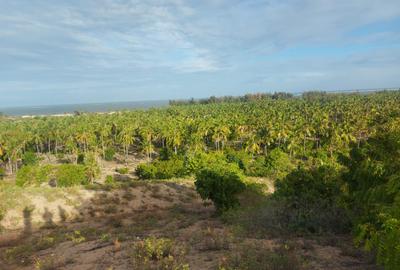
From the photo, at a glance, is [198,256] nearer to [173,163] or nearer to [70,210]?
[70,210]

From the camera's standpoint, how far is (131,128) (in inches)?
3516

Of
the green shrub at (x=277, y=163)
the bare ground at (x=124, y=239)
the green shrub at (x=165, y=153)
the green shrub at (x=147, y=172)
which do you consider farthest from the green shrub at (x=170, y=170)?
the bare ground at (x=124, y=239)

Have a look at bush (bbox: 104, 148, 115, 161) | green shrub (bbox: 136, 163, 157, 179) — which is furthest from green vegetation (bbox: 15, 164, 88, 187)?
bush (bbox: 104, 148, 115, 161)

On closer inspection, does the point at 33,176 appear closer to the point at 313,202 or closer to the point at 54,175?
the point at 54,175

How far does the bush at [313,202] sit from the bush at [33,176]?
1546 inches

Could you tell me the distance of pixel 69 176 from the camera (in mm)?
48500

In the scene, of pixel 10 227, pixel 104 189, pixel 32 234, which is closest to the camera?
pixel 32 234

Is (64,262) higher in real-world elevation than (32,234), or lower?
higher

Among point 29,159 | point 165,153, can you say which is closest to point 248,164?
point 165,153

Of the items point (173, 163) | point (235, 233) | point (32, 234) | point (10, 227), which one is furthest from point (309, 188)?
point (173, 163)

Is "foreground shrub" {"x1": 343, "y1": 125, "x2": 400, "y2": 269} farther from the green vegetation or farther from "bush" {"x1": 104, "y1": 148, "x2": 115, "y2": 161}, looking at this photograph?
"bush" {"x1": 104, "y1": 148, "x2": 115, "y2": 161}

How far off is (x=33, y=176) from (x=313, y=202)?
42.8m

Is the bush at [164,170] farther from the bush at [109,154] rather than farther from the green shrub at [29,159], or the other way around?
the green shrub at [29,159]

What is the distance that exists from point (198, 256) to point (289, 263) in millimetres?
3112
